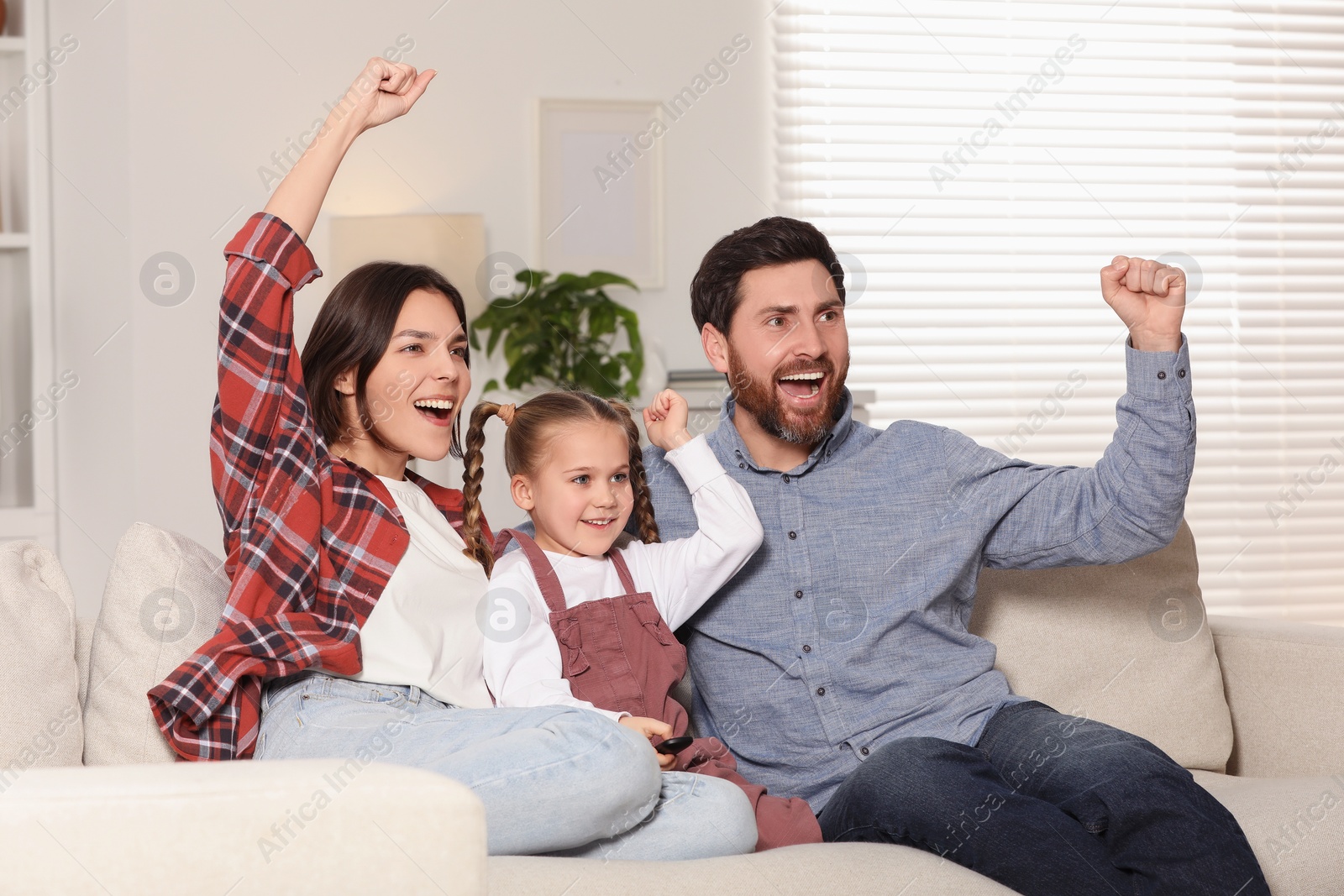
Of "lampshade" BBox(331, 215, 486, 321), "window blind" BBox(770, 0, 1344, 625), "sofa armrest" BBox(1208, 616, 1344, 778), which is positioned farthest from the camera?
"window blind" BBox(770, 0, 1344, 625)

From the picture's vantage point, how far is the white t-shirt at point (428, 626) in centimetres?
144

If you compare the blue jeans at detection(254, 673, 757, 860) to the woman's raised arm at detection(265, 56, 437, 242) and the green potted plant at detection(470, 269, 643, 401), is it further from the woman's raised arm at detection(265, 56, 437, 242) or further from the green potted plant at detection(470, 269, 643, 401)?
the green potted plant at detection(470, 269, 643, 401)

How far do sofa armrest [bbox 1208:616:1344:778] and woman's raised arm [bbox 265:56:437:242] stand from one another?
150 cm

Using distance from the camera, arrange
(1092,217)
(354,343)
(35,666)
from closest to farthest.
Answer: (35,666)
(354,343)
(1092,217)

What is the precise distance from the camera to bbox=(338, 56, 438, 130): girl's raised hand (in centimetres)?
150

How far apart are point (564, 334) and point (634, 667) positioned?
2.01 m

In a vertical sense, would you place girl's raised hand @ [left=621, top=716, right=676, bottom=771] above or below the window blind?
below

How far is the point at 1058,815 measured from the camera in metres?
1.35

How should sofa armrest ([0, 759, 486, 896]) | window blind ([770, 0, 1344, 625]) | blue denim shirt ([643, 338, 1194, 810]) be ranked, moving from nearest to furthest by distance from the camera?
1. sofa armrest ([0, 759, 486, 896])
2. blue denim shirt ([643, 338, 1194, 810])
3. window blind ([770, 0, 1344, 625])

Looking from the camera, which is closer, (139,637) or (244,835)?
(244,835)

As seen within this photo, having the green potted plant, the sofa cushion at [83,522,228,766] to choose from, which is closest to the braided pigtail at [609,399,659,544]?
the sofa cushion at [83,522,228,766]

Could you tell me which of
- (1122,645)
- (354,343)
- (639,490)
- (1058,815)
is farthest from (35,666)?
(1122,645)

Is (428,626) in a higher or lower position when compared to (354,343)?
lower

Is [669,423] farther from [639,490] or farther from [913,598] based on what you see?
[913,598]
